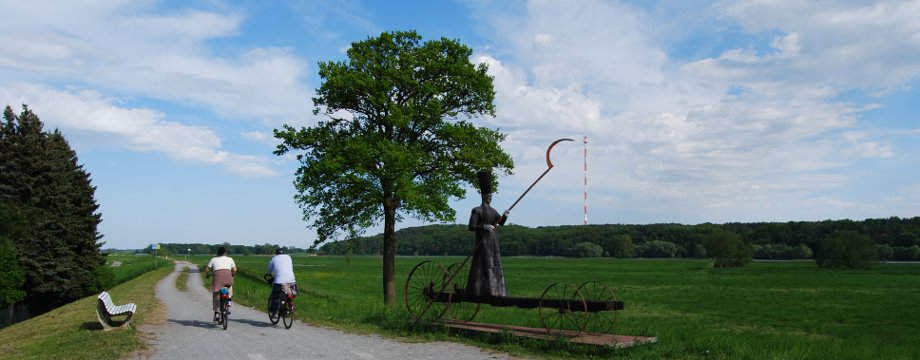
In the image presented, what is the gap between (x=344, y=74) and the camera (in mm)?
26156

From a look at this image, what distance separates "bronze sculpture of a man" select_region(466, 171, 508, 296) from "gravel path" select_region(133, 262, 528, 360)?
147 centimetres

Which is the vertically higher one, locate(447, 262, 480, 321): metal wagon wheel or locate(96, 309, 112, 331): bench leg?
locate(447, 262, 480, 321): metal wagon wheel

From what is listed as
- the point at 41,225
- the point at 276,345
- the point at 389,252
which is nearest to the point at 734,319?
the point at 389,252

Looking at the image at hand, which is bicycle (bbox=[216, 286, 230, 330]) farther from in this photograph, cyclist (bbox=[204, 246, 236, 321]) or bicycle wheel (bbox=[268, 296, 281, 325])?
bicycle wheel (bbox=[268, 296, 281, 325])

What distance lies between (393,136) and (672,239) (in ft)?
548

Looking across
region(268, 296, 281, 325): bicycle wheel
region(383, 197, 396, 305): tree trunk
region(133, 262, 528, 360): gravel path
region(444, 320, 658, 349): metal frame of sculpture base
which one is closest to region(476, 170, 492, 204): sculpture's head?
region(444, 320, 658, 349): metal frame of sculpture base

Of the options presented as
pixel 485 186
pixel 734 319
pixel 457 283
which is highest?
pixel 485 186

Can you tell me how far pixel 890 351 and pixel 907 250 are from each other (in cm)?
14015

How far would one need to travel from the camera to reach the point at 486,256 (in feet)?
46.9

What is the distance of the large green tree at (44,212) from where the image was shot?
43312mm

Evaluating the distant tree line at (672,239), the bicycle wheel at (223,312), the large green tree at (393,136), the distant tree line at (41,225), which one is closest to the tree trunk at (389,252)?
the large green tree at (393,136)

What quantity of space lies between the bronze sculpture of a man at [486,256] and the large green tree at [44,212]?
120 ft

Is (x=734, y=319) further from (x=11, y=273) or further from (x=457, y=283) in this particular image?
(x=11, y=273)

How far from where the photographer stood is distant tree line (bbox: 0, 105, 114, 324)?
42.7m
